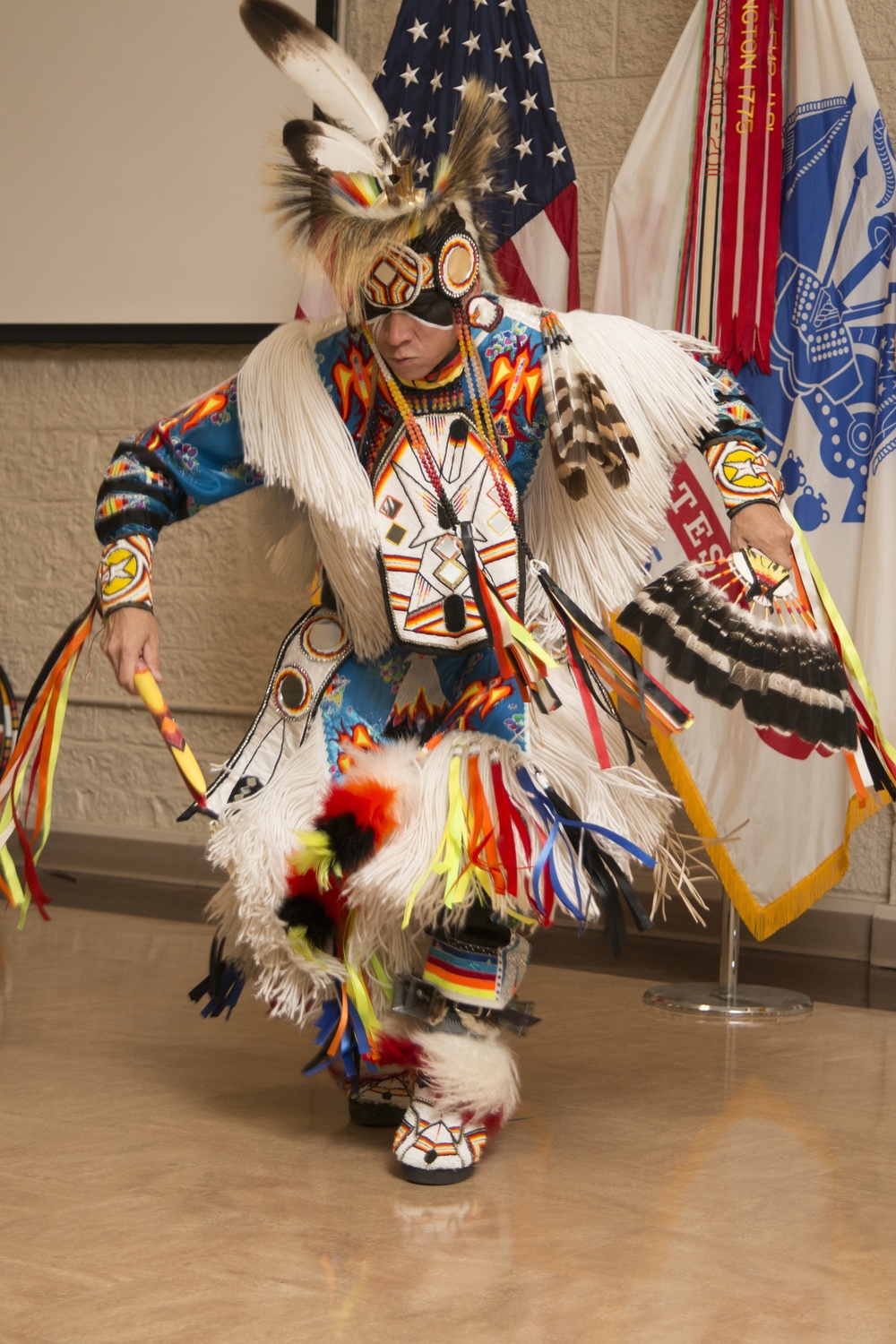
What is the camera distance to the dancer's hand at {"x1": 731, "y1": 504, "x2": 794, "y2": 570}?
1829 mm

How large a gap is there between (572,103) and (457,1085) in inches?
104

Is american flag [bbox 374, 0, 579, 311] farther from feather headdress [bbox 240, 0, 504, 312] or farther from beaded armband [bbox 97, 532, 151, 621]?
beaded armband [bbox 97, 532, 151, 621]

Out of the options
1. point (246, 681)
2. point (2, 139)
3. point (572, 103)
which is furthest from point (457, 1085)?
point (2, 139)

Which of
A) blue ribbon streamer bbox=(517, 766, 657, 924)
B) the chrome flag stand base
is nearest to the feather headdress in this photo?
blue ribbon streamer bbox=(517, 766, 657, 924)

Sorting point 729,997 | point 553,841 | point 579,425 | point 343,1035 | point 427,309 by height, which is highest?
point 427,309

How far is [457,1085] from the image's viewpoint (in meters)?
1.82

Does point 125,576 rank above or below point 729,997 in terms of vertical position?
above

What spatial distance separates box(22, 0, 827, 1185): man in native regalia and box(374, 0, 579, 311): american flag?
1.28m

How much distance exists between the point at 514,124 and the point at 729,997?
1911 millimetres

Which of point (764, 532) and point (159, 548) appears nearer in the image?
point (764, 532)

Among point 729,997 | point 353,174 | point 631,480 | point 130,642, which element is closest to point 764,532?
point 631,480

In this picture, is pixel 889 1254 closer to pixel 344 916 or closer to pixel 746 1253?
pixel 746 1253

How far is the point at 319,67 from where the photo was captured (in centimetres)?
200

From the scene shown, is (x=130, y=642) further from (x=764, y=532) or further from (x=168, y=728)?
(x=764, y=532)
